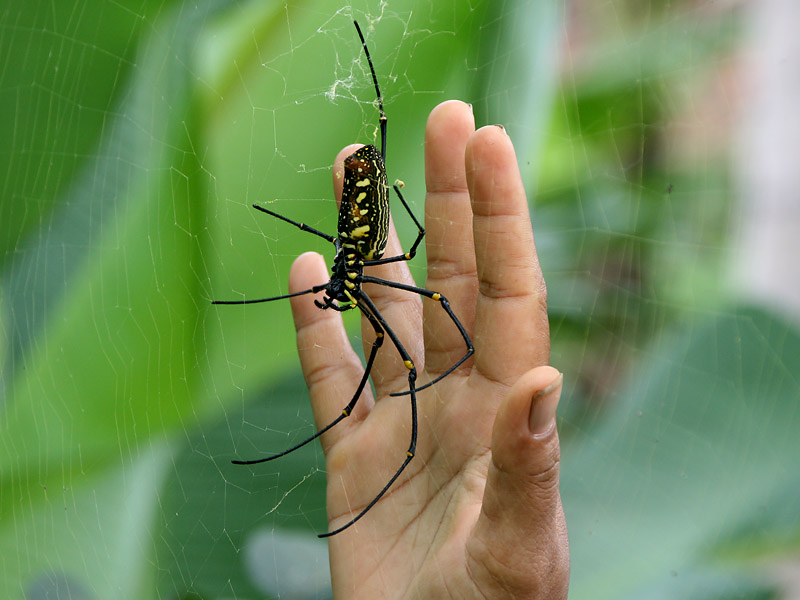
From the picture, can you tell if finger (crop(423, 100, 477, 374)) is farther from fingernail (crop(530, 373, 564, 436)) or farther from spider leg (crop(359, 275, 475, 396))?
fingernail (crop(530, 373, 564, 436))

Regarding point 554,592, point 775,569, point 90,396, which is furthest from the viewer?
point 775,569

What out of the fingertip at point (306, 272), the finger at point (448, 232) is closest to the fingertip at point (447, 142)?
the finger at point (448, 232)

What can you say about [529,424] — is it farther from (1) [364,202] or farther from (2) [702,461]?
(2) [702,461]

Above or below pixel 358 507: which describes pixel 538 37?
above

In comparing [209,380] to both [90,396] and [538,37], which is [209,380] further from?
[538,37]

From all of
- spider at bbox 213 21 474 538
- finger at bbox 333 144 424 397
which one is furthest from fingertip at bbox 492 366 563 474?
finger at bbox 333 144 424 397

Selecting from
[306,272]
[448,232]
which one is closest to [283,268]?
[306,272]

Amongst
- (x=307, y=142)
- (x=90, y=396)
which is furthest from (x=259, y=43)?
(x=90, y=396)
